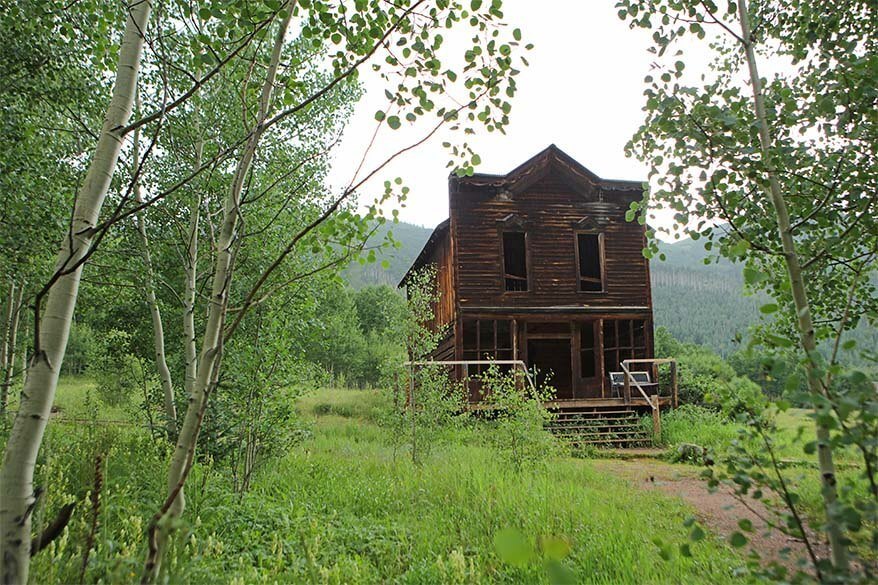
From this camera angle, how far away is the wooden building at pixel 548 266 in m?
17.8

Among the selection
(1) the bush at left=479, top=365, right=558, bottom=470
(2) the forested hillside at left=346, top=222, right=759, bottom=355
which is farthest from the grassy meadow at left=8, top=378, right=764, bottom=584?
(2) the forested hillside at left=346, top=222, right=759, bottom=355

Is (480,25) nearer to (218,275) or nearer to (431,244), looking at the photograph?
(218,275)

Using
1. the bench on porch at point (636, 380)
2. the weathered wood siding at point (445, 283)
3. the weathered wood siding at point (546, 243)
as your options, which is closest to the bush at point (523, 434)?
the bench on porch at point (636, 380)

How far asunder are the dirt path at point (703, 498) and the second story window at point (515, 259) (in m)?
8.72

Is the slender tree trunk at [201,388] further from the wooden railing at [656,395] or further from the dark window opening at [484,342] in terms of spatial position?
the wooden railing at [656,395]

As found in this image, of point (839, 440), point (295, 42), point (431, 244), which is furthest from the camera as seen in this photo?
point (431, 244)

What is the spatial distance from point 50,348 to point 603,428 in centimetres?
1507

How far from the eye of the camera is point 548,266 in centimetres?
1838

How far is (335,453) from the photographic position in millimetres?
10562

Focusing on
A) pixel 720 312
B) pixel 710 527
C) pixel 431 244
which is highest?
pixel 720 312

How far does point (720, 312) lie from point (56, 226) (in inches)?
4520

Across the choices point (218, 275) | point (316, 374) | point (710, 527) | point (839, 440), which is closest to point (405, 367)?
point (316, 374)

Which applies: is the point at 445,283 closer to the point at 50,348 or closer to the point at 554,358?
the point at 554,358

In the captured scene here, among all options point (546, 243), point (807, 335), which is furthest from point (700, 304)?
point (807, 335)
